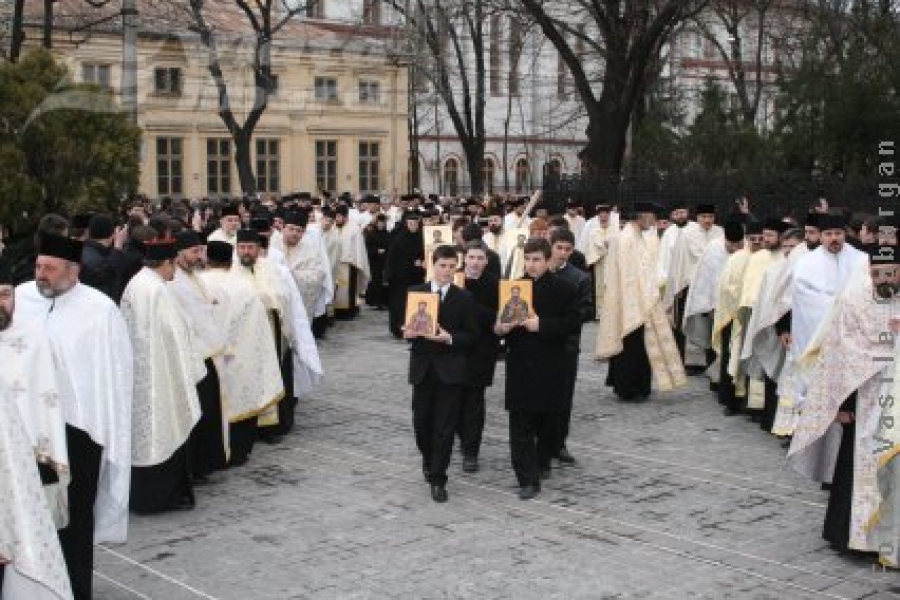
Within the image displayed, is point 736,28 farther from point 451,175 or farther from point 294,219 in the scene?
point 294,219

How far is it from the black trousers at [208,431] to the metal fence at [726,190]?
417 inches

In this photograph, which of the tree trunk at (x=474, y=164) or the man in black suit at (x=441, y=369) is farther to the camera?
the tree trunk at (x=474, y=164)

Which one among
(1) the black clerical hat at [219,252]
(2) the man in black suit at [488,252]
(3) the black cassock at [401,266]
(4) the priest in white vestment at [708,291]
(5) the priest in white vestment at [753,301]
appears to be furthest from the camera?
(3) the black cassock at [401,266]

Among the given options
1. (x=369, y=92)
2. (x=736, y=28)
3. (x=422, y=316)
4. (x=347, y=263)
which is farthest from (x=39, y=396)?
(x=369, y=92)

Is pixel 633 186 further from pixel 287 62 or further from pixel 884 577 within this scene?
pixel 287 62

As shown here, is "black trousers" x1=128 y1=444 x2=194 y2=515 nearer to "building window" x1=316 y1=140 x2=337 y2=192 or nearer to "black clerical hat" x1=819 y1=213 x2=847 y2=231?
"black clerical hat" x1=819 y1=213 x2=847 y2=231

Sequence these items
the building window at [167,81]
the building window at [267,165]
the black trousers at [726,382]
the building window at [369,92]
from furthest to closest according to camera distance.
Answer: the building window at [369,92] < the building window at [267,165] < the building window at [167,81] < the black trousers at [726,382]

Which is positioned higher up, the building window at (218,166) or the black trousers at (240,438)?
the building window at (218,166)

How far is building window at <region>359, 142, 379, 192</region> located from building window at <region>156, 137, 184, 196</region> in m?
8.20

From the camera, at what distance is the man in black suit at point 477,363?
32.8 feet

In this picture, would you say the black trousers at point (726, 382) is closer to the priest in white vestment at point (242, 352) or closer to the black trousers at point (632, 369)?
the black trousers at point (632, 369)

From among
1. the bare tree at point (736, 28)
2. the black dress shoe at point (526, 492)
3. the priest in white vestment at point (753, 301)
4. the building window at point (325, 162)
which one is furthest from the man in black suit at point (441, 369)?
the building window at point (325, 162)

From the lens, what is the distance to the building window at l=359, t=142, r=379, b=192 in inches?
2140

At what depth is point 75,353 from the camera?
22.6 feet
